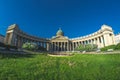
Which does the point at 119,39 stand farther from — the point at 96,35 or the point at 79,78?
the point at 79,78

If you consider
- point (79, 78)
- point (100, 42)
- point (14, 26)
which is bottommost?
point (79, 78)

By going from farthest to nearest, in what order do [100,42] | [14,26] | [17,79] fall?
[100,42] → [14,26] → [17,79]

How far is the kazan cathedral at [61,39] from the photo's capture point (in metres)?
83.1

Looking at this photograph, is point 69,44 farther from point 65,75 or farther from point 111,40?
point 65,75

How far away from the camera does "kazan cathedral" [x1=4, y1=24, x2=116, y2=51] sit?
8312cm

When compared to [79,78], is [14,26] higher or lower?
higher

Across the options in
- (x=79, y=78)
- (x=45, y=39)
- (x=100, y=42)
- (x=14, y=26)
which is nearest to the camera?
(x=79, y=78)

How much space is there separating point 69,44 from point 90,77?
8418 cm

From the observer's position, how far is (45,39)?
106188mm

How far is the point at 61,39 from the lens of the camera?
108m

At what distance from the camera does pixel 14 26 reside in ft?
274

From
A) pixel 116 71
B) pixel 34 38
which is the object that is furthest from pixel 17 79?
pixel 34 38

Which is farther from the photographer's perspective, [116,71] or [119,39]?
[119,39]

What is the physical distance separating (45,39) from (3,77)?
276 feet
